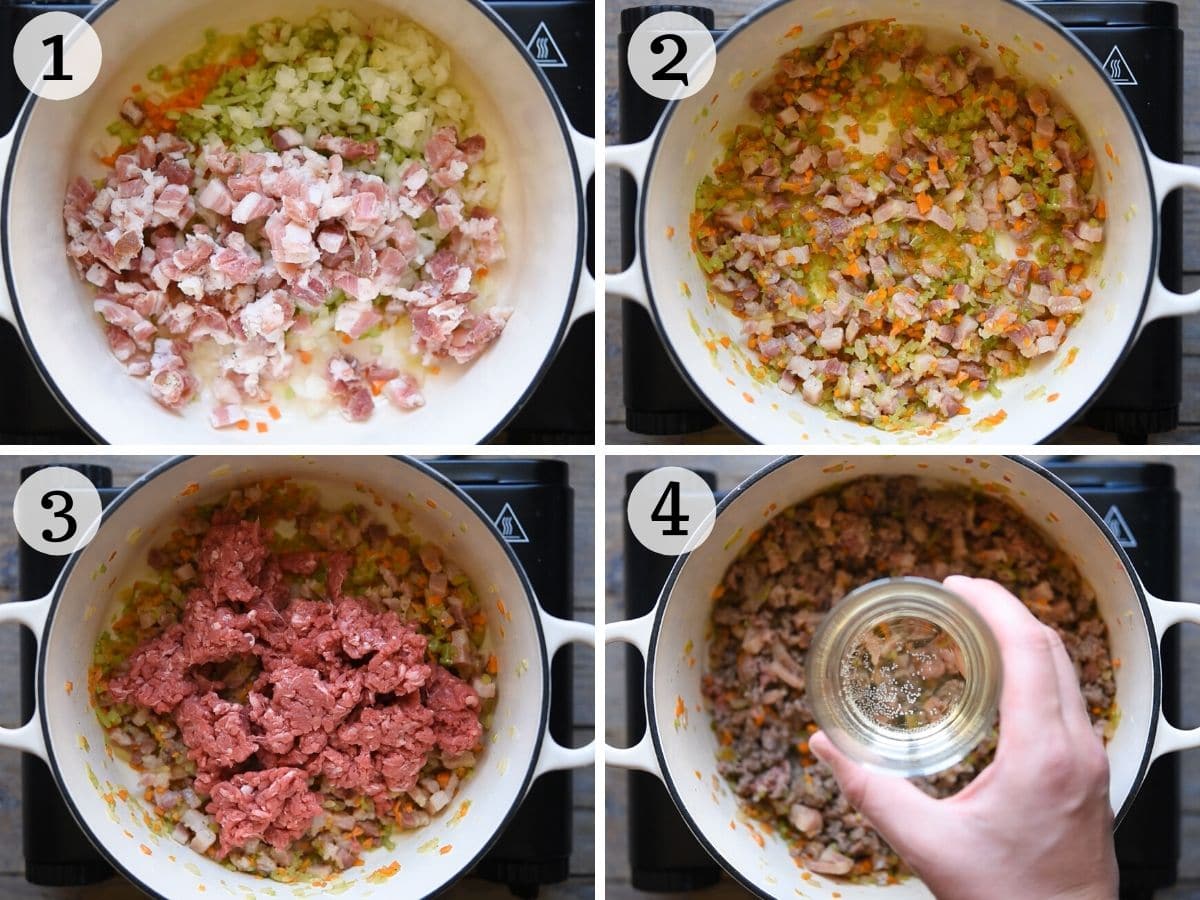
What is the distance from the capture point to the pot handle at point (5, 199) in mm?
1033

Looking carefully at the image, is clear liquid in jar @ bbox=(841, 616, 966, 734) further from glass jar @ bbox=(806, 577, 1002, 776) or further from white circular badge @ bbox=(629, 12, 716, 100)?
white circular badge @ bbox=(629, 12, 716, 100)

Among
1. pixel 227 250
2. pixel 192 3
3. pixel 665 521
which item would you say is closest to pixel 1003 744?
pixel 665 521

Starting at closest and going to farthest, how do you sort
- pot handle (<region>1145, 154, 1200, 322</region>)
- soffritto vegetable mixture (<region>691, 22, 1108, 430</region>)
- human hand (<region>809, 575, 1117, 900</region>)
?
human hand (<region>809, 575, 1117, 900</region>)
pot handle (<region>1145, 154, 1200, 322</region>)
soffritto vegetable mixture (<region>691, 22, 1108, 430</region>)

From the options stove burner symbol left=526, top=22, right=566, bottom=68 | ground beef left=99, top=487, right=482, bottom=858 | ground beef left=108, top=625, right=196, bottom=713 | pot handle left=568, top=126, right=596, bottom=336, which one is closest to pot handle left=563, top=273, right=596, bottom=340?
pot handle left=568, top=126, right=596, bottom=336

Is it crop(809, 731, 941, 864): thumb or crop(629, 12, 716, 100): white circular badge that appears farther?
crop(629, 12, 716, 100): white circular badge

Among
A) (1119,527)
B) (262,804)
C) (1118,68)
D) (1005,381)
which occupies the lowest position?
(262,804)

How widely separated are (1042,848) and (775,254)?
22.5 inches

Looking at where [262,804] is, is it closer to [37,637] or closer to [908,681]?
[37,637]

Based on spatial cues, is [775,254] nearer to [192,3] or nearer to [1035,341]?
[1035,341]

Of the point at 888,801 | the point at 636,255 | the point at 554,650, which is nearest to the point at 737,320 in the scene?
the point at 636,255

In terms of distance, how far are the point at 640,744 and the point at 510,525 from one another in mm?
237

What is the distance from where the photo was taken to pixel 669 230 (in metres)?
1.11

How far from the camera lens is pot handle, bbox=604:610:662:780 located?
1032 millimetres

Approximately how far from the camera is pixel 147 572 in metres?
1.14
